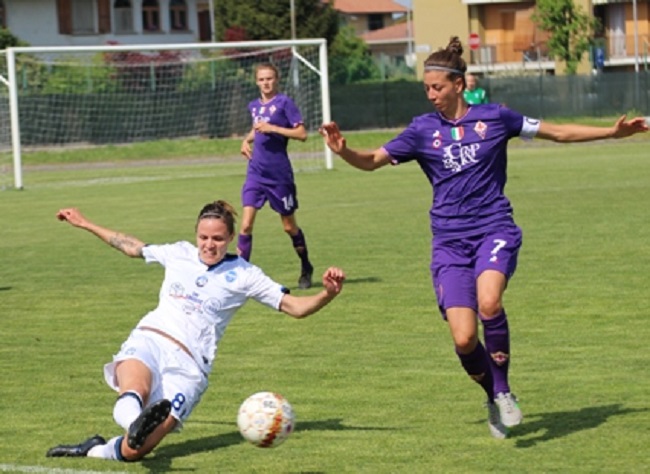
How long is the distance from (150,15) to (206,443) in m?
69.9

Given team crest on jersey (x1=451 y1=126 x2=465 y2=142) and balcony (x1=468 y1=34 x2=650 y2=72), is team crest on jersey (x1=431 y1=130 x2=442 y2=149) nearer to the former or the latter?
team crest on jersey (x1=451 y1=126 x2=465 y2=142)

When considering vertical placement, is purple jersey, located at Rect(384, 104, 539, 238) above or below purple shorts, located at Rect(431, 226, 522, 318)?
above

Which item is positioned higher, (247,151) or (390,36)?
(390,36)

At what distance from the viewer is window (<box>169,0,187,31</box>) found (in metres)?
76.6

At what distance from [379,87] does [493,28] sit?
64.8 ft

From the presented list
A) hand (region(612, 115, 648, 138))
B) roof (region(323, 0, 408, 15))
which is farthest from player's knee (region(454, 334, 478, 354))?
roof (region(323, 0, 408, 15))

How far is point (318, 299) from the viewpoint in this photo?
704 centimetres

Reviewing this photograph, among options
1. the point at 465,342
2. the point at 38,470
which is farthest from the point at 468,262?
the point at 38,470

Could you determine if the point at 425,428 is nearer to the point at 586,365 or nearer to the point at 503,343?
the point at 503,343

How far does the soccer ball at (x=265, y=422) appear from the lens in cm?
667

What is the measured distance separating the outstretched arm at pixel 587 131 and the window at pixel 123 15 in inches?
2659

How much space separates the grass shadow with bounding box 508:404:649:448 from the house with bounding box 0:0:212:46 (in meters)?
64.4

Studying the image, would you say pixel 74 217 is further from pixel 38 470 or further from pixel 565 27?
pixel 565 27

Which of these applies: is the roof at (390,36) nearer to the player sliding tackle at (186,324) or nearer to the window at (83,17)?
the window at (83,17)
